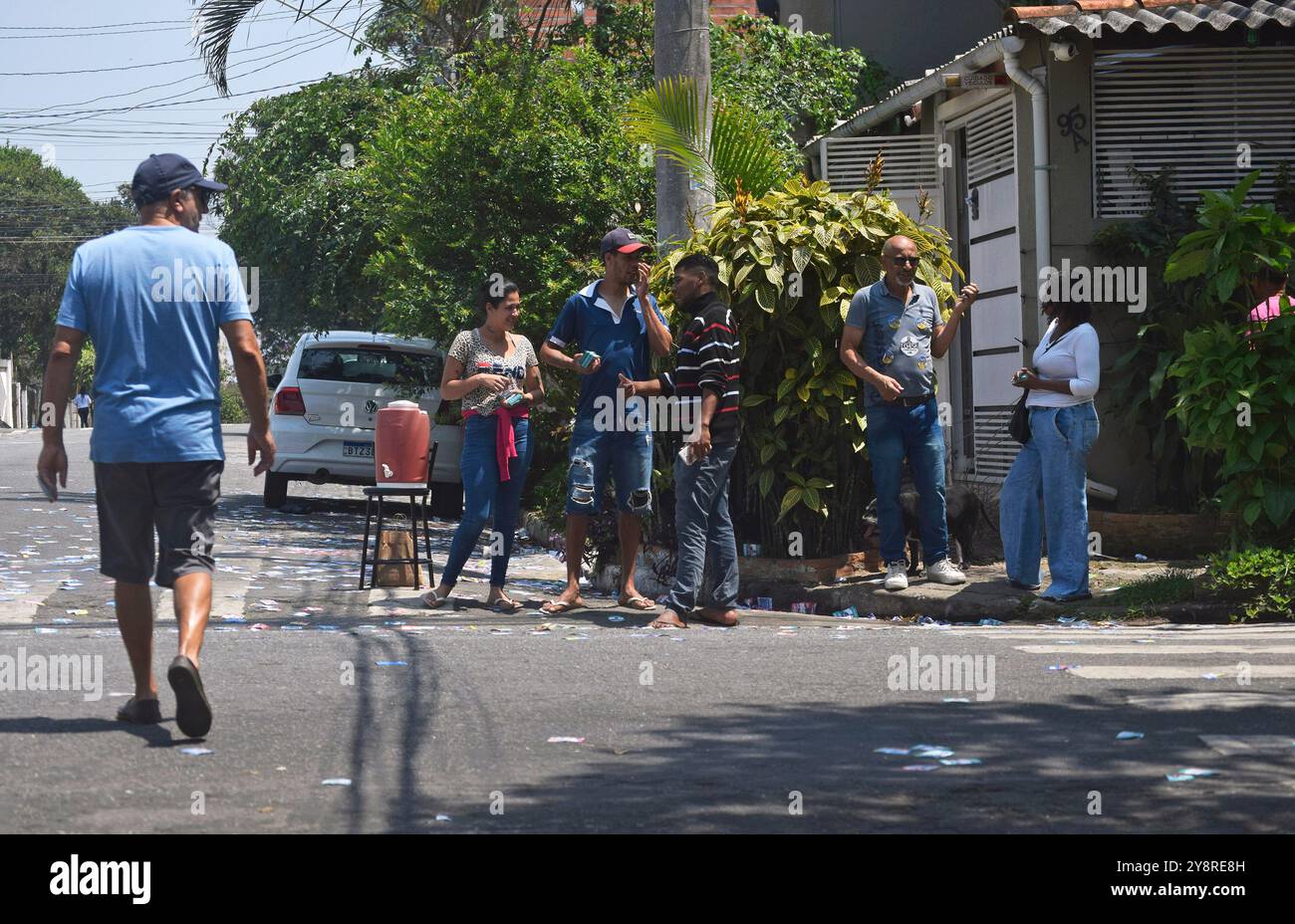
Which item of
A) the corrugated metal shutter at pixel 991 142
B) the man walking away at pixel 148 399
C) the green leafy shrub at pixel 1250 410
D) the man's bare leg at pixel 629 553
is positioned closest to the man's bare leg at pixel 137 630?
the man walking away at pixel 148 399

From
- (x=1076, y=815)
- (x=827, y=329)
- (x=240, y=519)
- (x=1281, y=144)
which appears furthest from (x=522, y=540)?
(x=1076, y=815)

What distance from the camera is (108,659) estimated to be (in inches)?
298

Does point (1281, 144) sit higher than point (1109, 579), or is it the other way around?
point (1281, 144)

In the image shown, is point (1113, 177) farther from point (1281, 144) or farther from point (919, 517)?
point (919, 517)

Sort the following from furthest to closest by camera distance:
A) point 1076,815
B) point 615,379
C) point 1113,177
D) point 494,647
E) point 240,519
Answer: point 240,519 < point 1113,177 < point 615,379 < point 494,647 < point 1076,815

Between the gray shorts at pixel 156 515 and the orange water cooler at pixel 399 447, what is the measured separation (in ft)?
16.8

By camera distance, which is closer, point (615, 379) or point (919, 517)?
point (615, 379)

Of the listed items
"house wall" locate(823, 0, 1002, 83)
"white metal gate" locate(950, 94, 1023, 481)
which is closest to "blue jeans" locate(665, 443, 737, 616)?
"white metal gate" locate(950, 94, 1023, 481)

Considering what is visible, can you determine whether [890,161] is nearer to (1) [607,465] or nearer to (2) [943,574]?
(2) [943,574]

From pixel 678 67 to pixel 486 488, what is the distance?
12.0 ft

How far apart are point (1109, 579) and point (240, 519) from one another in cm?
962

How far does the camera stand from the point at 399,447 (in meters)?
11.3
